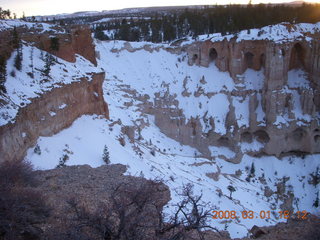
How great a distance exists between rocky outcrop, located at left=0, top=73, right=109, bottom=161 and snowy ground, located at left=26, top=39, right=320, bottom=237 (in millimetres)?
694

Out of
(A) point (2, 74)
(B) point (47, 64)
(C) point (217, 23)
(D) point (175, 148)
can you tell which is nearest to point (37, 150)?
(A) point (2, 74)

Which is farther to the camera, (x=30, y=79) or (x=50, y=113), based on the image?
(x=50, y=113)

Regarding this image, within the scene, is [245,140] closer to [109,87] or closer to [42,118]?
[109,87]

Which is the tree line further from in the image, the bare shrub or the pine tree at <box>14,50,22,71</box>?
the bare shrub

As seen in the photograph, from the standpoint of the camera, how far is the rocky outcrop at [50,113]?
14.6 m

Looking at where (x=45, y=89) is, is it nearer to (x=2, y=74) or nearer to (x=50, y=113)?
(x=50, y=113)

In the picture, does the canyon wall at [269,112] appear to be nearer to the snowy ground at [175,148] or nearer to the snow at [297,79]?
the snow at [297,79]

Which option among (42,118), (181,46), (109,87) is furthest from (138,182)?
(181,46)

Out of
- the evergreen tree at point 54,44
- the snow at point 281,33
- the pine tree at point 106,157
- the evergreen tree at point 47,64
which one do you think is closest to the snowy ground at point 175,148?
the pine tree at point 106,157

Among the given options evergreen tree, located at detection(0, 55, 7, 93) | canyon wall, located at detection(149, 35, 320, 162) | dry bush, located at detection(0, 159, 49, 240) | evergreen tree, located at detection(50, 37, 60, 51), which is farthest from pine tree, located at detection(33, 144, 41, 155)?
canyon wall, located at detection(149, 35, 320, 162)

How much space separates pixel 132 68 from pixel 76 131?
2289 centimetres

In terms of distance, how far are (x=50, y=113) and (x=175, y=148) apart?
59.3 feet

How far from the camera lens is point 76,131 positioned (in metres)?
21.4

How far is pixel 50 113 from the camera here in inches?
750
